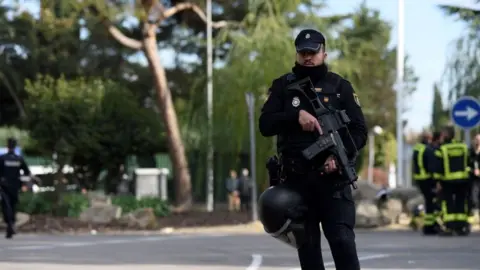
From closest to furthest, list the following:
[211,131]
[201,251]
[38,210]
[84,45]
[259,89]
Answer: [201,251]
[38,210]
[259,89]
[211,131]
[84,45]

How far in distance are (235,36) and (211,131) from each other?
9.39 feet

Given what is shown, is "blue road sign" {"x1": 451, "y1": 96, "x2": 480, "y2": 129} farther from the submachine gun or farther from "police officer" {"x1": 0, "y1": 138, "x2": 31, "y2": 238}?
the submachine gun

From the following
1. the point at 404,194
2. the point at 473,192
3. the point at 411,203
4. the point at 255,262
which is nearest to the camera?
the point at 255,262

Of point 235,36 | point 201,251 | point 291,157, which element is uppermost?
point 235,36

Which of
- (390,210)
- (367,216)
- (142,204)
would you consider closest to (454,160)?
(367,216)

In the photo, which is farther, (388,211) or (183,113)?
(183,113)

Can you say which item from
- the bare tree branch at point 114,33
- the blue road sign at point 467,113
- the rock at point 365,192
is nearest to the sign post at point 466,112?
the blue road sign at point 467,113

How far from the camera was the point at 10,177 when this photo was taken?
810 inches

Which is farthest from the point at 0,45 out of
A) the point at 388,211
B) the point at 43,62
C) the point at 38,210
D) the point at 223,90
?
the point at 388,211

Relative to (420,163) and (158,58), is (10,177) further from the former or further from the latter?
(158,58)

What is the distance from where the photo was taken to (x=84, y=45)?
4831 centimetres

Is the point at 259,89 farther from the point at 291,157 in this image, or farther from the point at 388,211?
the point at 291,157

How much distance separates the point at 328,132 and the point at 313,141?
11 cm

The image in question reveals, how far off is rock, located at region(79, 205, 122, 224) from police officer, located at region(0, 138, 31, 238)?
20.0ft
